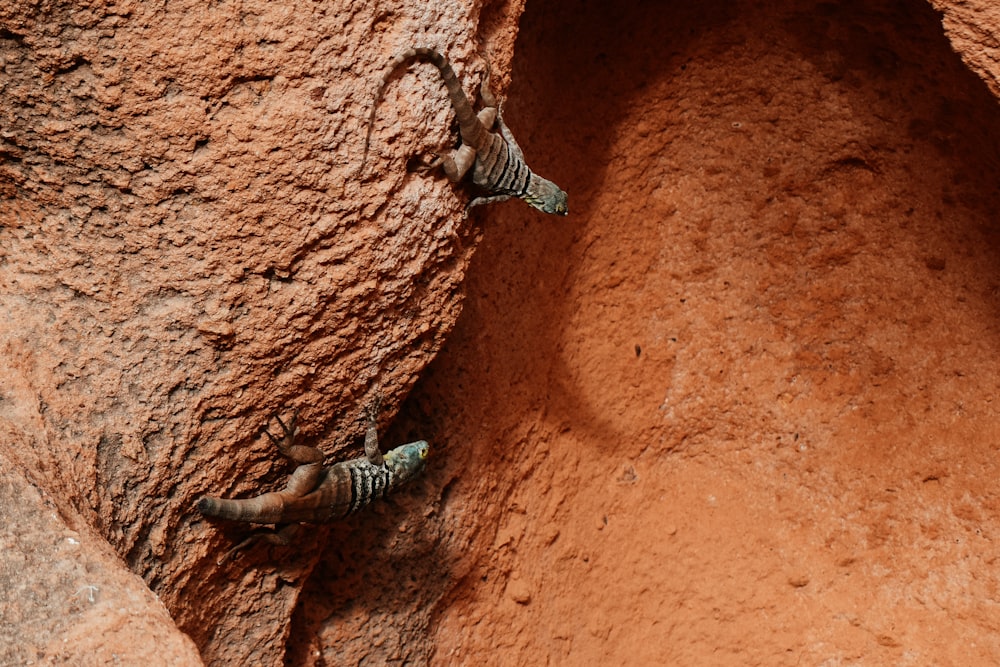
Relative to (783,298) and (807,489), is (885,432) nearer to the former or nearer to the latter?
(807,489)

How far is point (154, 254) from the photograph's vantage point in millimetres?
2570

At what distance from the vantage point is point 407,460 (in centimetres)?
326

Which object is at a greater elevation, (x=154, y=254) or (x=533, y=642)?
(x=154, y=254)

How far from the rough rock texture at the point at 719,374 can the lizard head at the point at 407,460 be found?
1.00ft

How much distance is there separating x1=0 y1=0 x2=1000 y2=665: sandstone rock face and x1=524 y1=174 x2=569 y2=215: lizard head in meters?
0.41

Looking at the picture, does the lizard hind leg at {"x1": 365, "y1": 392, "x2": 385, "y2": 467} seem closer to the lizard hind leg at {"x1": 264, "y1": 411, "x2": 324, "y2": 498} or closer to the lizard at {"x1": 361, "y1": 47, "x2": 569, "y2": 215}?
the lizard hind leg at {"x1": 264, "y1": 411, "x2": 324, "y2": 498}

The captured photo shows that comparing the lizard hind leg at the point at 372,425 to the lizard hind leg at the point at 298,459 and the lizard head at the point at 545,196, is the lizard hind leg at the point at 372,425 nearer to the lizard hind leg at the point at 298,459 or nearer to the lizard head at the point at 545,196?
the lizard hind leg at the point at 298,459

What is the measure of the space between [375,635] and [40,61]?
8.03 feet

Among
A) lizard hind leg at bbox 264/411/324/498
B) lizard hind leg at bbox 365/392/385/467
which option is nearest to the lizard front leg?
lizard hind leg at bbox 365/392/385/467

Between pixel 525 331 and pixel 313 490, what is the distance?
150 centimetres

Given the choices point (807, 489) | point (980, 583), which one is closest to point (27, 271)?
point (807, 489)

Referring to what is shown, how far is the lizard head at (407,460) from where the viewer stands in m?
3.21

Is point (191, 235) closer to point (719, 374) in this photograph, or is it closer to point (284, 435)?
point (284, 435)

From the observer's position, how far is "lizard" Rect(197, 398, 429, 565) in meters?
2.78
